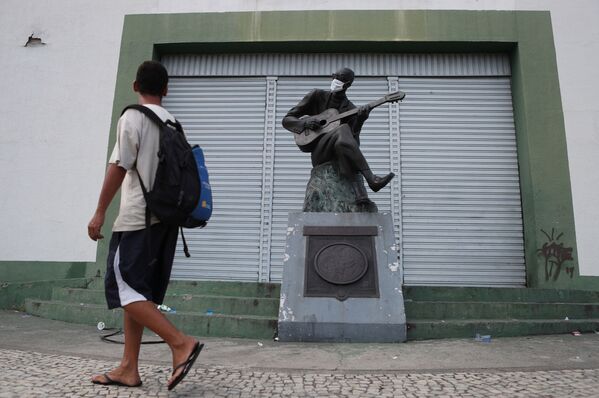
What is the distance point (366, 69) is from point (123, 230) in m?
7.28

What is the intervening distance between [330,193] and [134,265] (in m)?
3.07

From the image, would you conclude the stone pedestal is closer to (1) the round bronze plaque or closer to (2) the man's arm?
(1) the round bronze plaque

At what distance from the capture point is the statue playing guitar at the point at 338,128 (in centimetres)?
494

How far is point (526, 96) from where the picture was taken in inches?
319

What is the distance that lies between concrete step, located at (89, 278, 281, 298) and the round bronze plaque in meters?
1.47

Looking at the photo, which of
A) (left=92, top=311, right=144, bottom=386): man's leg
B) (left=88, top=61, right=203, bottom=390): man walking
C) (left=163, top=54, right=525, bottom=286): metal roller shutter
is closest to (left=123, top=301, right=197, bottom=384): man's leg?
(left=88, top=61, right=203, bottom=390): man walking

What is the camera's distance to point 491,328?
14.6 feet

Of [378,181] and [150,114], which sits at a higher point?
[378,181]

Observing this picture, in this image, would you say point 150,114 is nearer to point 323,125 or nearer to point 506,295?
point 323,125

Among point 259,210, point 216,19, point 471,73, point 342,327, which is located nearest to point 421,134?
point 471,73

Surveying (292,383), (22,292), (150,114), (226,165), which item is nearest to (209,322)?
(292,383)

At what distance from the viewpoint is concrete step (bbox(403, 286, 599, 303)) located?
5992 millimetres

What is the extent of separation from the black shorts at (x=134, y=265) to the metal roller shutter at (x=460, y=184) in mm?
6316

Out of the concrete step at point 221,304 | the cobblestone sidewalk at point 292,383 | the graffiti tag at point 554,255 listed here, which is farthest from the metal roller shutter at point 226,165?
the cobblestone sidewalk at point 292,383
